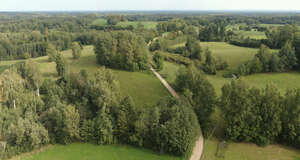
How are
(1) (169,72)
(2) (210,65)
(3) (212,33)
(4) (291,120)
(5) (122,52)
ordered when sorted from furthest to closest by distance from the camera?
(3) (212,33) → (5) (122,52) → (1) (169,72) → (2) (210,65) → (4) (291,120)

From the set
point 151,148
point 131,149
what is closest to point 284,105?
point 151,148

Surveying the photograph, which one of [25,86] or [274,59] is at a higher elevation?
[274,59]

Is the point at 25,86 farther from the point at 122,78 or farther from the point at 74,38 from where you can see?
the point at 74,38

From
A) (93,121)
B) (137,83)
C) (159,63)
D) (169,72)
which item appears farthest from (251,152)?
(159,63)

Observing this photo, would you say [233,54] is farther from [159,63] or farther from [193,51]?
[159,63]

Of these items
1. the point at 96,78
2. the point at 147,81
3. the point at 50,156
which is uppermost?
the point at 96,78
